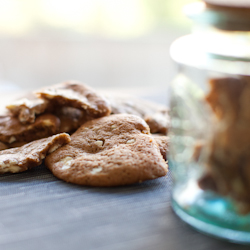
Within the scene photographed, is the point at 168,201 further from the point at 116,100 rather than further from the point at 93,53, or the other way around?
the point at 93,53

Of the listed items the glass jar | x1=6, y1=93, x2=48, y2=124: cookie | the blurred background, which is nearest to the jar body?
Result: the glass jar

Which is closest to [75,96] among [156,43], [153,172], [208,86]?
[153,172]

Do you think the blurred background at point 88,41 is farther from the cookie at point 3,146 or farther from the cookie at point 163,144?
the cookie at point 163,144

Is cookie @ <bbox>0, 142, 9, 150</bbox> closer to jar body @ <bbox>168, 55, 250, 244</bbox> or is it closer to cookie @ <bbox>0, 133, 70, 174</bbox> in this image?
cookie @ <bbox>0, 133, 70, 174</bbox>

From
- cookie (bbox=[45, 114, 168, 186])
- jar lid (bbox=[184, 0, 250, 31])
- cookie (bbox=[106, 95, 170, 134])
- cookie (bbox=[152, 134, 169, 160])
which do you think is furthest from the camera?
cookie (bbox=[106, 95, 170, 134])

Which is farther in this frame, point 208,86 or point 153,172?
point 153,172

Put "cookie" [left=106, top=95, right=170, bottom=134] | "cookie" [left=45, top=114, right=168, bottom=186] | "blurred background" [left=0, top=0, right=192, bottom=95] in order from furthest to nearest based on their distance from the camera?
"blurred background" [left=0, top=0, right=192, bottom=95], "cookie" [left=106, top=95, right=170, bottom=134], "cookie" [left=45, top=114, right=168, bottom=186]

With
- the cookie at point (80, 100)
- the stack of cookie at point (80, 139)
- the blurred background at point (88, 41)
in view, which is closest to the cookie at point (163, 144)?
the stack of cookie at point (80, 139)
